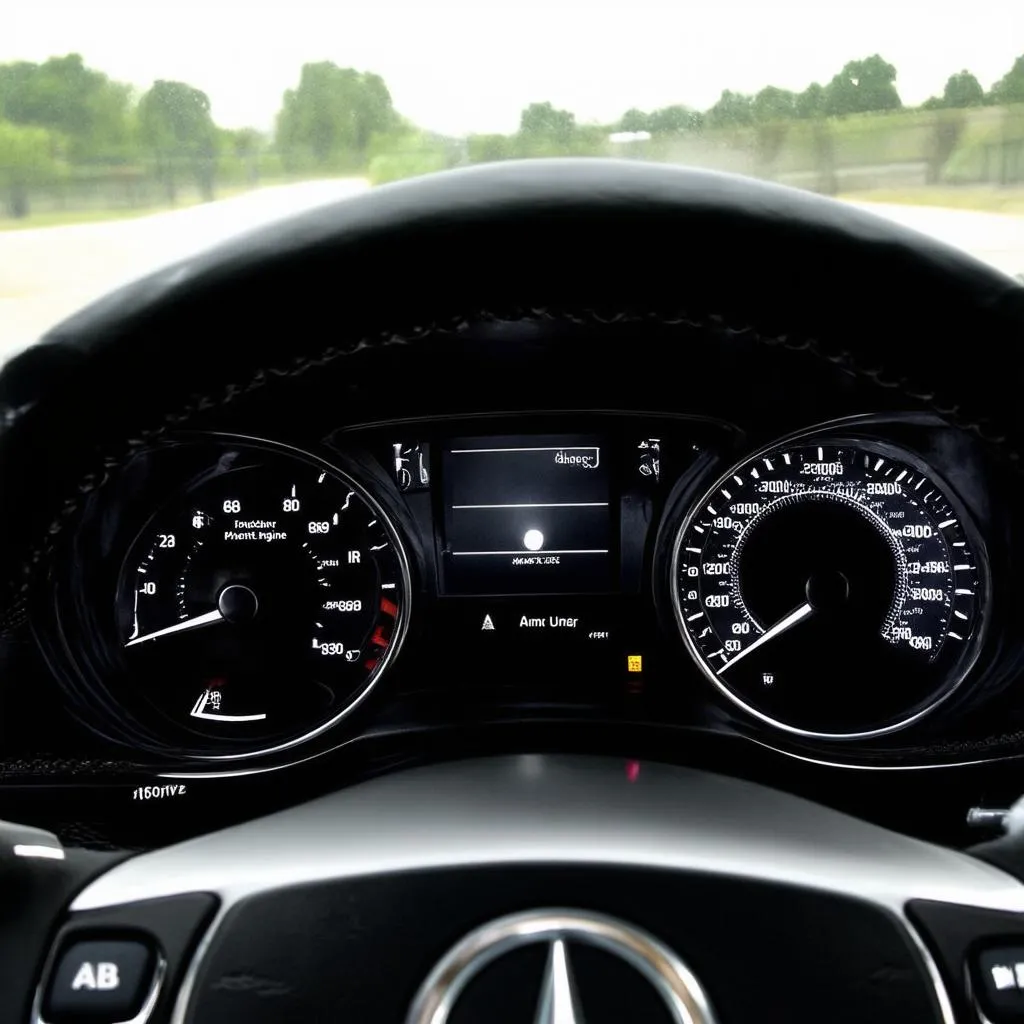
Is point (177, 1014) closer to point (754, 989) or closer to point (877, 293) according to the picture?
point (754, 989)

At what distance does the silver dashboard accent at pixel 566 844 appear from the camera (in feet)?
4.81

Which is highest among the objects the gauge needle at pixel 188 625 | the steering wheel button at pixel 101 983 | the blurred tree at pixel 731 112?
the blurred tree at pixel 731 112

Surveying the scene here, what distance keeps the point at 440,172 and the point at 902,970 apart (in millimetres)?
922

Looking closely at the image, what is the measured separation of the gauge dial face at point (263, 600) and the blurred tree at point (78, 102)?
0.48m

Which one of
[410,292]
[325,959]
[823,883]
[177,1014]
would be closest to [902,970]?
[823,883]

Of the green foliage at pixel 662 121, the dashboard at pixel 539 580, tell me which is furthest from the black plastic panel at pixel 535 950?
the green foliage at pixel 662 121

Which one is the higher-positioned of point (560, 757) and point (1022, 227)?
point (1022, 227)

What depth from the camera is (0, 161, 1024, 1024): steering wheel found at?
3.99 feet

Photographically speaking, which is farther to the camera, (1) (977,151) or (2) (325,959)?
(1) (977,151)

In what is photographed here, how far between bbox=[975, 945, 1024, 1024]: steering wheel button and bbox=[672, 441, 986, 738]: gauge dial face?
2.24 ft

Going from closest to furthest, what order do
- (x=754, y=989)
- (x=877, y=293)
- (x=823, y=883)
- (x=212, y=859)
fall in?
(x=877, y=293) → (x=754, y=989) → (x=823, y=883) → (x=212, y=859)

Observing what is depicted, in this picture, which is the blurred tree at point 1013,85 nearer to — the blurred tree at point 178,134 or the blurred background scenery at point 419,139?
the blurred background scenery at point 419,139

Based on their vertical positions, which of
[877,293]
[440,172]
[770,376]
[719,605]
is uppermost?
[440,172]

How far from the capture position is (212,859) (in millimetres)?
1546
